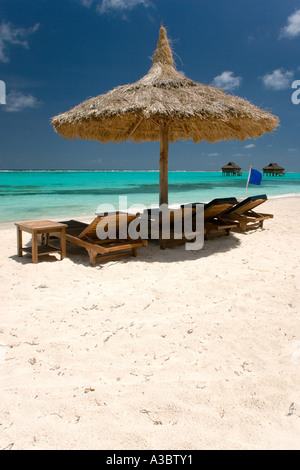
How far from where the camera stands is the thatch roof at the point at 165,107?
398 cm

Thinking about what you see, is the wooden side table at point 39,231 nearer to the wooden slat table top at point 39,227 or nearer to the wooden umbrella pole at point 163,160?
the wooden slat table top at point 39,227

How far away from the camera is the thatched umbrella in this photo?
399cm

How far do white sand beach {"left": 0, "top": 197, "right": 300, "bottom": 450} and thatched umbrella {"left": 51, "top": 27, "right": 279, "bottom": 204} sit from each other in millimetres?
1985

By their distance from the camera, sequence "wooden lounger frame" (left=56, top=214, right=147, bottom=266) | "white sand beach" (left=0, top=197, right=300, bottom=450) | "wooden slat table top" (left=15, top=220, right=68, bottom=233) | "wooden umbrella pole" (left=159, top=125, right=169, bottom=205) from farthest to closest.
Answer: "wooden umbrella pole" (left=159, top=125, right=169, bottom=205) → "wooden lounger frame" (left=56, top=214, right=147, bottom=266) → "wooden slat table top" (left=15, top=220, right=68, bottom=233) → "white sand beach" (left=0, top=197, right=300, bottom=450)

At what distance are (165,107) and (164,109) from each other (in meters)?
0.07

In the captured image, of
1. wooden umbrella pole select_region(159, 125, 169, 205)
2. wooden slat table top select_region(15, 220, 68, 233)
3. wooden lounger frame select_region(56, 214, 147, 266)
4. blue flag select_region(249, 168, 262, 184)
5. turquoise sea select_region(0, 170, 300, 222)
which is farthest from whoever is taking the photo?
turquoise sea select_region(0, 170, 300, 222)

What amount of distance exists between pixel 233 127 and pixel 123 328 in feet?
13.1

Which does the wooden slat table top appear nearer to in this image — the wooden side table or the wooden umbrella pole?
the wooden side table

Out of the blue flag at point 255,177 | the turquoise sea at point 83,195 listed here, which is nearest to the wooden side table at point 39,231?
the blue flag at point 255,177

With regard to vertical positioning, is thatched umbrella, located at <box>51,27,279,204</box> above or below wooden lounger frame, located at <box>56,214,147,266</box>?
above

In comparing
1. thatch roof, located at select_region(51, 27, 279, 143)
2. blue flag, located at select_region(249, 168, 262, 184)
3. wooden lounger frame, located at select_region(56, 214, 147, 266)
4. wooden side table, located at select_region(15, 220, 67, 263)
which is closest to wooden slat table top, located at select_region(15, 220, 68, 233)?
wooden side table, located at select_region(15, 220, 67, 263)

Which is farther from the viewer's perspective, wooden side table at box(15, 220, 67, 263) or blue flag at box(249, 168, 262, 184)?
blue flag at box(249, 168, 262, 184)

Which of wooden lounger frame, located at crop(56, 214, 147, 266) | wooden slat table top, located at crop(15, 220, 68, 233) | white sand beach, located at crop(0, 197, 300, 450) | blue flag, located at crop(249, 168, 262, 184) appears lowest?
white sand beach, located at crop(0, 197, 300, 450)

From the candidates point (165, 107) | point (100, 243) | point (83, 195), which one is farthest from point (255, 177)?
point (83, 195)
